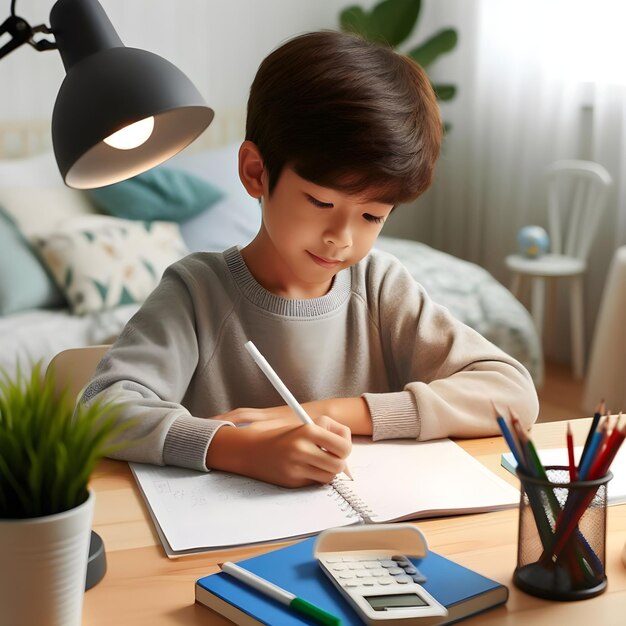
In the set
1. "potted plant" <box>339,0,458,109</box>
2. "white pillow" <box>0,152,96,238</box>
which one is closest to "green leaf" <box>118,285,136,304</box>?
"white pillow" <box>0,152,96,238</box>

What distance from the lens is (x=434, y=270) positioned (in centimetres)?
317

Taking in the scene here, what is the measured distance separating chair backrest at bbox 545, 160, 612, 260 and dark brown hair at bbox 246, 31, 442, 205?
259 centimetres

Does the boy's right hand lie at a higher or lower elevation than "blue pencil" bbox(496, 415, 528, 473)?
lower

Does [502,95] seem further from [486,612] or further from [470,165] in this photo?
[486,612]

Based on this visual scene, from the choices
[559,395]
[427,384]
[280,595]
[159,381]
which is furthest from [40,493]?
[559,395]

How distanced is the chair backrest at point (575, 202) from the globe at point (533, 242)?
0.15 meters

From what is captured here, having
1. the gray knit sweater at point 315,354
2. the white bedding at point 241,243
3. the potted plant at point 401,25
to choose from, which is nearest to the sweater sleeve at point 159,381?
the gray knit sweater at point 315,354

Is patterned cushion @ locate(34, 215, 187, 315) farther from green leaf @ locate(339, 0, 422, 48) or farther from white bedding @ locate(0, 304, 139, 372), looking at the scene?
green leaf @ locate(339, 0, 422, 48)

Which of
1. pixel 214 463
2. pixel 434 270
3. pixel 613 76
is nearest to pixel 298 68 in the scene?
pixel 214 463

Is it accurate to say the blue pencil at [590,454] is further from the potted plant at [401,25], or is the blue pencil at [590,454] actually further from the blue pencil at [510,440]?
the potted plant at [401,25]

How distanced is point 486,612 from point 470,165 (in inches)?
145

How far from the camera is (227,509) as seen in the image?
889 millimetres

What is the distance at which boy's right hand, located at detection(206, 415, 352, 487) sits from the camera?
36.8 inches

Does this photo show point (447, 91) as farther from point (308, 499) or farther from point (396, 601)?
point (396, 601)
